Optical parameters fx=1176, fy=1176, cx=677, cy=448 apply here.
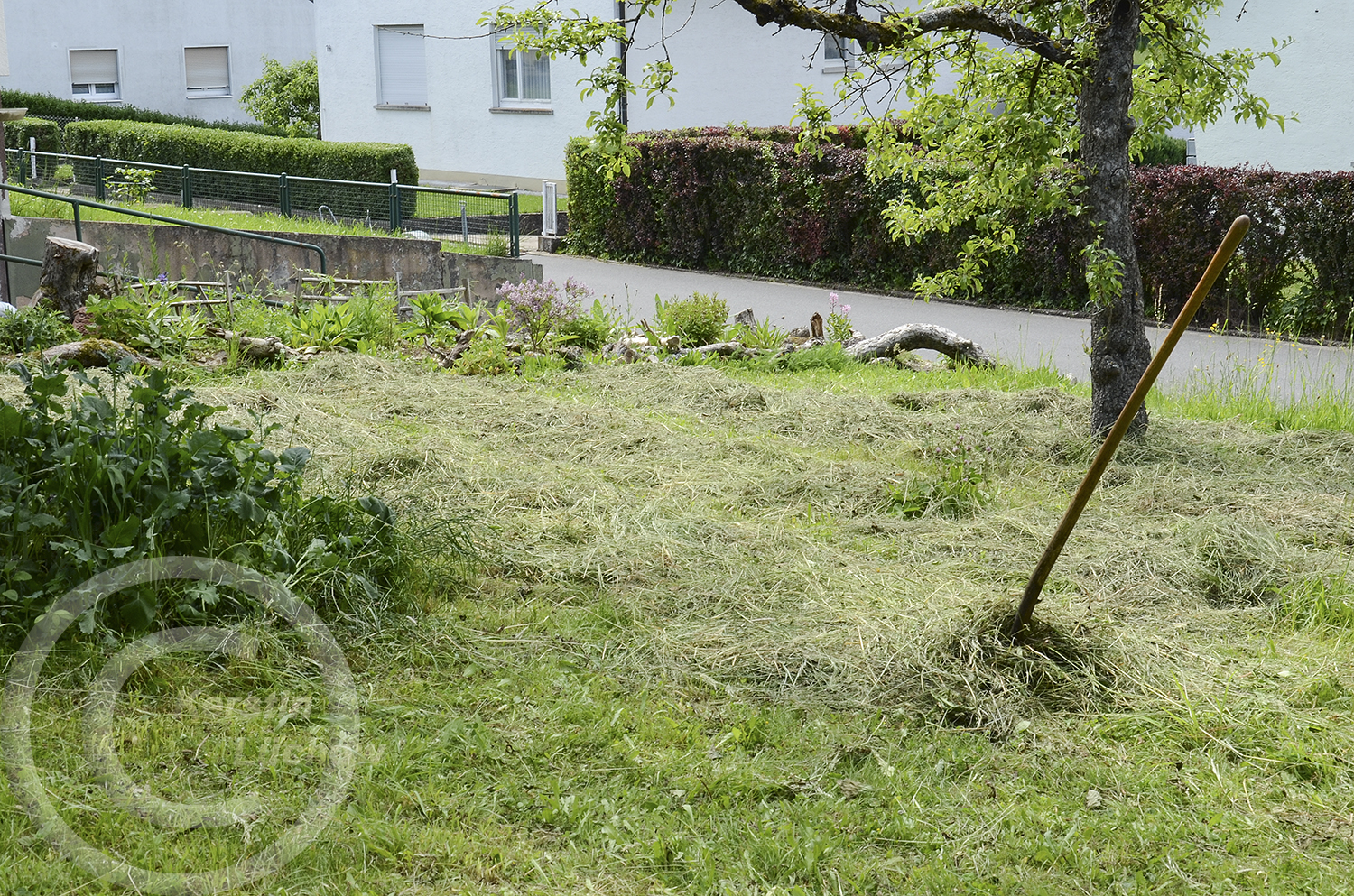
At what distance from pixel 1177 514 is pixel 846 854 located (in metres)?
3.25

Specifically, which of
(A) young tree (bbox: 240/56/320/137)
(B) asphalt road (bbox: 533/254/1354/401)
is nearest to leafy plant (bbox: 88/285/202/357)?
(B) asphalt road (bbox: 533/254/1354/401)

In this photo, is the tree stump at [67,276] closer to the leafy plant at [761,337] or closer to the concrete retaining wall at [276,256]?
the concrete retaining wall at [276,256]

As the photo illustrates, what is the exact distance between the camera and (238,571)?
3.97m

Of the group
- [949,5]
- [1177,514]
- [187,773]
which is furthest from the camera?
[949,5]

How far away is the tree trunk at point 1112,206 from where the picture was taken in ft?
21.6

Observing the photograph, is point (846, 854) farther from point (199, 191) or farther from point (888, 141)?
point (199, 191)

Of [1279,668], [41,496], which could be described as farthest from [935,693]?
[41,496]

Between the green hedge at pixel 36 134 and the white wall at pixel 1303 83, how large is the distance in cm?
2403

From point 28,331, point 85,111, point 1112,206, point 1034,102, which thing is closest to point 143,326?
point 28,331

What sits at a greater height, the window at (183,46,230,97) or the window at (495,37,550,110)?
the window at (183,46,230,97)

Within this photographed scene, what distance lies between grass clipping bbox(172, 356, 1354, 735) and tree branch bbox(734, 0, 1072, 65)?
7.10ft

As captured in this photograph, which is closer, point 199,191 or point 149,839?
point 149,839

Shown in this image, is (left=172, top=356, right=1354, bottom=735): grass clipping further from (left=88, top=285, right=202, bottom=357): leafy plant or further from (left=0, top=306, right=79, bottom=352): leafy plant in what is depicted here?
(left=0, top=306, right=79, bottom=352): leafy plant

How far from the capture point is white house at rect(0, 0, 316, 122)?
Answer: 31953 mm
